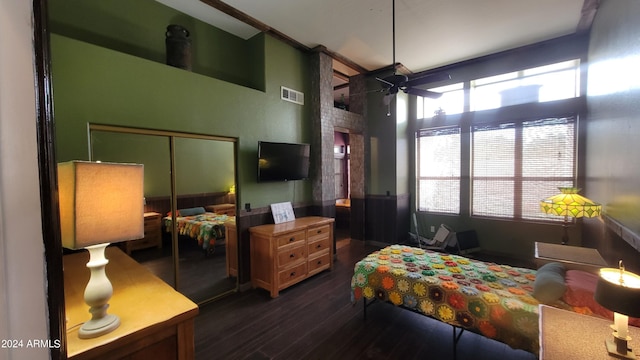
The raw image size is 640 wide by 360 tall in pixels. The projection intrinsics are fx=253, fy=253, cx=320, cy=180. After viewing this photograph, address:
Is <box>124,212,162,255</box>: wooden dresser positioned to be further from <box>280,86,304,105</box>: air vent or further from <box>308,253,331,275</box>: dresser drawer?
<box>280,86,304,105</box>: air vent

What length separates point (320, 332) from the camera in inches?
101

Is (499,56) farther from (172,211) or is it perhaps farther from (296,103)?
(172,211)

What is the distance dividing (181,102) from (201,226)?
149 cm

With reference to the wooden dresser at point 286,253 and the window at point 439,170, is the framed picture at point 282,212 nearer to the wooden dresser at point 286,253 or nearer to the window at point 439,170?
the wooden dresser at point 286,253

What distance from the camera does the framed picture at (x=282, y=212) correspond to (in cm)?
383

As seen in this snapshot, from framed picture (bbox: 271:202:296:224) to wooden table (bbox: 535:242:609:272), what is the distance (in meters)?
3.04

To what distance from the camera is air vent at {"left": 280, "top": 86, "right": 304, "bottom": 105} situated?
400cm

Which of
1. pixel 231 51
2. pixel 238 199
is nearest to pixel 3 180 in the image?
pixel 238 199

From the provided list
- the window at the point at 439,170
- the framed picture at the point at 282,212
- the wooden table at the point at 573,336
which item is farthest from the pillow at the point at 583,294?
the window at the point at 439,170

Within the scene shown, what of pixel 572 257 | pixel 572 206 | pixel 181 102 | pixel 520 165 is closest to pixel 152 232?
pixel 181 102

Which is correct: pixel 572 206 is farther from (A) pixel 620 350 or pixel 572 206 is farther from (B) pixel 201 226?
(B) pixel 201 226

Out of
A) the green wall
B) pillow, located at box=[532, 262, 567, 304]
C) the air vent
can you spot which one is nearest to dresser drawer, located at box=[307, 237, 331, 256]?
the green wall

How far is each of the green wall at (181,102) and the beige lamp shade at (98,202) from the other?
5.42 ft

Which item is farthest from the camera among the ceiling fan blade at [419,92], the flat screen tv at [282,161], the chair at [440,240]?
the chair at [440,240]
